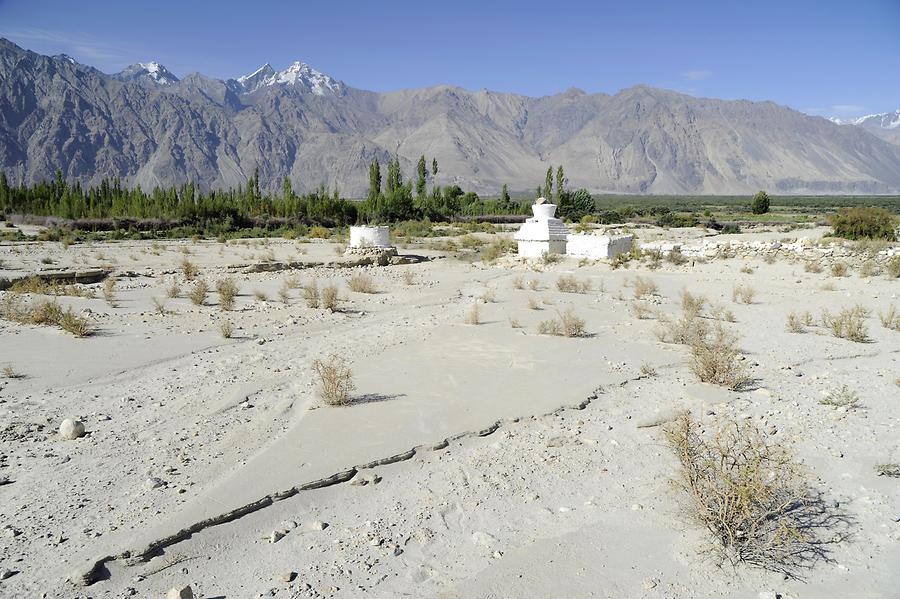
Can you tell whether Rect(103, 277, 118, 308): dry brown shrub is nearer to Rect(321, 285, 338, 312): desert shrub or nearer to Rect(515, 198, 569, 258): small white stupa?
Rect(321, 285, 338, 312): desert shrub

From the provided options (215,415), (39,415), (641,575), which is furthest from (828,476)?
(39,415)

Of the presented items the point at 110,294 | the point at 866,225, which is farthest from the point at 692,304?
the point at 866,225

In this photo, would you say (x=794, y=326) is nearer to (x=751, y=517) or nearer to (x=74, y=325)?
(x=751, y=517)

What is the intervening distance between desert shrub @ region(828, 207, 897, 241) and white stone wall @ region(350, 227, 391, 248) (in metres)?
19.6

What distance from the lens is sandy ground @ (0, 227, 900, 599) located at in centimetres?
439

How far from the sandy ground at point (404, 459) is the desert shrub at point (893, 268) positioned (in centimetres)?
862

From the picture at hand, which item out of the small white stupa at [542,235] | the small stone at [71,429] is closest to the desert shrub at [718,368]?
the small stone at [71,429]

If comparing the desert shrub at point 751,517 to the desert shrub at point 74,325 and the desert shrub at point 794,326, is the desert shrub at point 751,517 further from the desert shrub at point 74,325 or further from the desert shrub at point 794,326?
the desert shrub at point 74,325

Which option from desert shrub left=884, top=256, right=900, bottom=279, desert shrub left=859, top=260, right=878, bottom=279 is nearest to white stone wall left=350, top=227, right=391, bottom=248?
desert shrub left=859, top=260, right=878, bottom=279

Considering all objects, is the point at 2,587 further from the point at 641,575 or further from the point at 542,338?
the point at 542,338

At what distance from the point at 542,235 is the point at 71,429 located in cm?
1848

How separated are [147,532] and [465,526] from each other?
7.63ft

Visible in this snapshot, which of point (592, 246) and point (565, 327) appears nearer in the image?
point (565, 327)

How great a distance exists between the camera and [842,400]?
24.5ft
